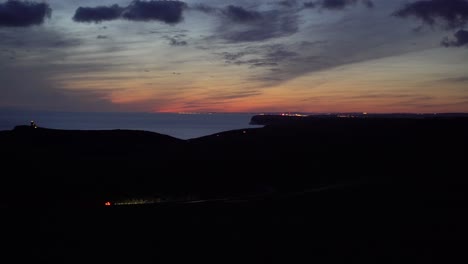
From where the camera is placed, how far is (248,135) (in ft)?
142

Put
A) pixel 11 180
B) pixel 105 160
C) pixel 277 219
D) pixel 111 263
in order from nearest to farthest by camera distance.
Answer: pixel 111 263
pixel 277 219
pixel 11 180
pixel 105 160

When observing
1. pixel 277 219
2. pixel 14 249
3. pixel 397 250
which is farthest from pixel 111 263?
pixel 397 250

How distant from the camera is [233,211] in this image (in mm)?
13672

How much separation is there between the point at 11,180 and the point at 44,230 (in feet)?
55.2

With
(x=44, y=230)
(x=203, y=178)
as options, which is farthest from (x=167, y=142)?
(x=44, y=230)

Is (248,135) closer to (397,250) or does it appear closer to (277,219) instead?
(277,219)

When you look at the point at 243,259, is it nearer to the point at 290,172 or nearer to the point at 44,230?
the point at 44,230

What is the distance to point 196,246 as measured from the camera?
34.1 ft

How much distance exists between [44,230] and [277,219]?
20.1ft

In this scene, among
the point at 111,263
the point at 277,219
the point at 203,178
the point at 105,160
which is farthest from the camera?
the point at 105,160

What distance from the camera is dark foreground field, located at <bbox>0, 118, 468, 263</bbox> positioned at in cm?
986

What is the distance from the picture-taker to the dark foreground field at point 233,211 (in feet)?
32.3

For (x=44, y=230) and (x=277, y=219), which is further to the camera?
(x=277, y=219)

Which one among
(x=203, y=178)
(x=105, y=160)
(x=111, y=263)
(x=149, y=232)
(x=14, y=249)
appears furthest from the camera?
(x=105, y=160)
